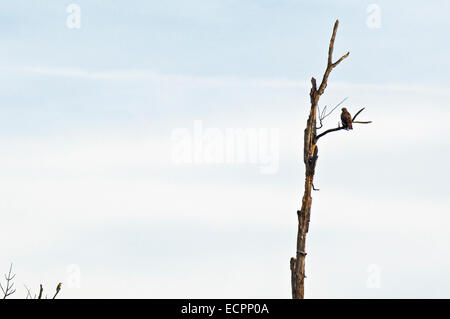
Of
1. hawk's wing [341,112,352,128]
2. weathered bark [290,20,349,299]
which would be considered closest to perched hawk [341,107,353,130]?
hawk's wing [341,112,352,128]

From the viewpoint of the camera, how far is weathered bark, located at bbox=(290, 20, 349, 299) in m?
18.2

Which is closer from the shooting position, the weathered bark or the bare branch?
the weathered bark

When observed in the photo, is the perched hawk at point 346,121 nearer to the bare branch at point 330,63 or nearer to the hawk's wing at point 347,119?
the hawk's wing at point 347,119

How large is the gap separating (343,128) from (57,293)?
8.31m

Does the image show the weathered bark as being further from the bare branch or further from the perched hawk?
the perched hawk

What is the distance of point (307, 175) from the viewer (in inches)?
734

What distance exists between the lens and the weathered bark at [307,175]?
18188 mm

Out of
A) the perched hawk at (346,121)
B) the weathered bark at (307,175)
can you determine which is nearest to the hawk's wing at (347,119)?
the perched hawk at (346,121)

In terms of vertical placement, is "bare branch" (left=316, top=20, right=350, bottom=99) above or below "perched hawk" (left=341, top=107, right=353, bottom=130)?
above
